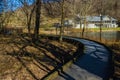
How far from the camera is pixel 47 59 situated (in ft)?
62.1

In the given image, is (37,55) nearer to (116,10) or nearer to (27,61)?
(27,61)

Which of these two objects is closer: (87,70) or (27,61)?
(87,70)

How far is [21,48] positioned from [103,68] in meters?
7.23

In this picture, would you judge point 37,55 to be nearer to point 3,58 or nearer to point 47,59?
point 47,59

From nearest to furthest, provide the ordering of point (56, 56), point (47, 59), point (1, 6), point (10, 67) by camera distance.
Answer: point (10, 67), point (47, 59), point (56, 56), point (1, 6)

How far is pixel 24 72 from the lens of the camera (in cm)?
1473

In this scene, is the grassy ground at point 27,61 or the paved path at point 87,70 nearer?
the paved path at point 87,70

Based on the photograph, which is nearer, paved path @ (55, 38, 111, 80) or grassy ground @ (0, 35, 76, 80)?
paved path @ (55, 38, 111, 80)

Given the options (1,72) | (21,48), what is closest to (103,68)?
(1,72)

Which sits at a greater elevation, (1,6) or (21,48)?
(1,6)

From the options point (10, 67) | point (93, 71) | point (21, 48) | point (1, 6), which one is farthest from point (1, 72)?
point (1, 6)

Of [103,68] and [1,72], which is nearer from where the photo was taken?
[1,72]

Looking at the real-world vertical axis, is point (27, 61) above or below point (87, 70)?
above

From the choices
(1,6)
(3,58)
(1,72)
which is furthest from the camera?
(1,6)
